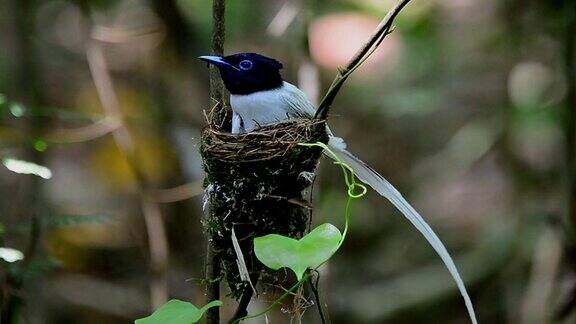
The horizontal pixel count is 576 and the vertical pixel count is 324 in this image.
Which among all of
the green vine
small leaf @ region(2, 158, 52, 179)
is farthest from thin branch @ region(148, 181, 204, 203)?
the green vine

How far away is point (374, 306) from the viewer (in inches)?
217

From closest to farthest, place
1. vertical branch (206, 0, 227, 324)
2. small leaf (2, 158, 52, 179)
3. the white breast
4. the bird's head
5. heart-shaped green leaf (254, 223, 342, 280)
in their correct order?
heart-shaped green leaf (254, 223, 342, 280)
vertical branch (206, 0, 227, 324)
small leaf (2, 158, 52, 179)
the white breast
the bird's head

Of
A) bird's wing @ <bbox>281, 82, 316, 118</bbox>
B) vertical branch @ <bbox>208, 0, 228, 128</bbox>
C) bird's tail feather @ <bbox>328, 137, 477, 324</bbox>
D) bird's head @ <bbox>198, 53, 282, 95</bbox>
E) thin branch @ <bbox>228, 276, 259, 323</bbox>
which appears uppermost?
bird's head @ <bbox>198, 53, 282, 95</bbox>

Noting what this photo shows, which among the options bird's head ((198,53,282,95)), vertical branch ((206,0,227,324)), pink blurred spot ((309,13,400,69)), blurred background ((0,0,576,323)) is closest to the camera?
vertical branch ((206,0,227,324))

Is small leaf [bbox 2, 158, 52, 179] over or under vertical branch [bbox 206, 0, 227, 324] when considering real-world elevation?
over

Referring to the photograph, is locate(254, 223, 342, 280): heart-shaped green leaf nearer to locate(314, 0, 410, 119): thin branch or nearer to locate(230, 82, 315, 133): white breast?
locate(314, 0, 410, 119): thin branch

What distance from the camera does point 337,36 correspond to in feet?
15.1

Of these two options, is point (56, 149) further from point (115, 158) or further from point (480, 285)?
point (480, 285)

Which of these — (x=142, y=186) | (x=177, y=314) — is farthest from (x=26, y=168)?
(x=142, y=186)

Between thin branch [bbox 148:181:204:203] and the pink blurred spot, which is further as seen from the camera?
thin branch [bbox 148:181:204:203]

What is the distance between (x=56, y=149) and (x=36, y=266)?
2.81 meters

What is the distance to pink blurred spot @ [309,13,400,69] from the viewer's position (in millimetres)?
4602

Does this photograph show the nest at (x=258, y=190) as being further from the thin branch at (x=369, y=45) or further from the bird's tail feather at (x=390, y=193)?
the thin branch at (x=369, y=45)

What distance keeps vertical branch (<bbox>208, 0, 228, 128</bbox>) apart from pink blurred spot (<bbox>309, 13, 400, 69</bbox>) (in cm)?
202
